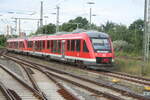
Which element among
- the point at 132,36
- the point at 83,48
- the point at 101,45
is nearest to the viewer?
the point at 101,45

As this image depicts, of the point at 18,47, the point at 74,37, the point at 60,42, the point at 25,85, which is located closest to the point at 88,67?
the point at 74,37

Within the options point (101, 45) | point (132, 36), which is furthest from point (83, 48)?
point (132, 36)

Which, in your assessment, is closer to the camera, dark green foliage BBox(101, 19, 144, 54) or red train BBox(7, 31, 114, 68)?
red train BBox(7, 31, 114, 68)

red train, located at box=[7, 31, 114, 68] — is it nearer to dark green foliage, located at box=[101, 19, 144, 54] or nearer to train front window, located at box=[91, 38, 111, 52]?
train front window, located at box=[91, 38, 111, 52]

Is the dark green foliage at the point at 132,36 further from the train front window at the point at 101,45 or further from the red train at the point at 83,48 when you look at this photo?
the train front window at the point at 101,45

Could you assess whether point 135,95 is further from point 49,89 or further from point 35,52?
point 35,52

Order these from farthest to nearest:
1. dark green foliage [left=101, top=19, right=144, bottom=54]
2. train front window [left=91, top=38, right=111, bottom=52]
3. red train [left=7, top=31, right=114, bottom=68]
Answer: dark green foliage [left=101, top=19, right=144, bottom=54] → train front window [left=91, top=38, right=111, bottom=52] → red train [left=7, top=31, right=114, bottom=68]

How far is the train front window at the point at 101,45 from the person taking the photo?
21.5m

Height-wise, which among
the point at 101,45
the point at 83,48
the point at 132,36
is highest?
the point at 132,36

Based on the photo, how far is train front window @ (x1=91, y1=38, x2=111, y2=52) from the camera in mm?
21487

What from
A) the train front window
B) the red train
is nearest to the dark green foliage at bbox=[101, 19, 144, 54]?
the red train

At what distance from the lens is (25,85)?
1341cm

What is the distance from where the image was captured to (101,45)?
21.9 meters

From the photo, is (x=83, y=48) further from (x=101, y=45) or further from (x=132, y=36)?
(x=132, y=36)
